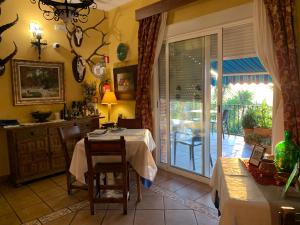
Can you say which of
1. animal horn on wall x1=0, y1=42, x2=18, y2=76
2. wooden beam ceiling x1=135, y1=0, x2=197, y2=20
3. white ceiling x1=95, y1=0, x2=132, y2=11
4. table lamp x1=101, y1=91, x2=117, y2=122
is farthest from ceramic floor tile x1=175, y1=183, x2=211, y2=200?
white ceiling x1=95, y1=0, x2=132, y2=11

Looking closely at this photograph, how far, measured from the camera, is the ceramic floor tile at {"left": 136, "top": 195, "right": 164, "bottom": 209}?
8.93 ft

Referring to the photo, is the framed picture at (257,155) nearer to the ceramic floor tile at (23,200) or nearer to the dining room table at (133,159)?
the dining room table at (133,159)

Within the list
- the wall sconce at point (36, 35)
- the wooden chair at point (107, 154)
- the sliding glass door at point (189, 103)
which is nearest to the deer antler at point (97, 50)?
the wall sconce at point (36, 35)

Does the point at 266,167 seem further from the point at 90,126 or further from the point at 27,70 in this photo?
the point at 27,70

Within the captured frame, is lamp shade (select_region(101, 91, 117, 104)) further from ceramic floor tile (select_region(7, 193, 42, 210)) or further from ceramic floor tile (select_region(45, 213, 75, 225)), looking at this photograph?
ceramic floor tile (select_region(45, 213, 75, 225))

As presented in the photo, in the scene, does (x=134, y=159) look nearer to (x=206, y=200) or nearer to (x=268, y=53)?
(x=206, y=200)

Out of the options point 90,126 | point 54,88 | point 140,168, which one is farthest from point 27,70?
point 140,168

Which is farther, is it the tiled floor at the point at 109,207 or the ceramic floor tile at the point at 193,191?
the ceramic floor tile at the point at 193,191

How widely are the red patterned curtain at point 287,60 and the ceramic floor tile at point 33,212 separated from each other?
2.89m

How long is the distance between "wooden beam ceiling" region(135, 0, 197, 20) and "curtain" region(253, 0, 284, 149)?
3.35 ft

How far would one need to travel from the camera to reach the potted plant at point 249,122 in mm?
4705

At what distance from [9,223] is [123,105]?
9.02 feet

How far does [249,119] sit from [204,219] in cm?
303

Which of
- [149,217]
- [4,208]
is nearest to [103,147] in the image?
[149,217]
